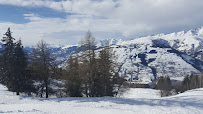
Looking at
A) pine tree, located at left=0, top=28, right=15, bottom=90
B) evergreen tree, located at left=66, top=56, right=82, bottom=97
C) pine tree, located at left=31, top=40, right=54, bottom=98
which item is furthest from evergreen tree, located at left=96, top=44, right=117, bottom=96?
pine tree, located at left=0, top=28, right=15, bottom=90

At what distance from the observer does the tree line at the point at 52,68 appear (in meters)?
26.6

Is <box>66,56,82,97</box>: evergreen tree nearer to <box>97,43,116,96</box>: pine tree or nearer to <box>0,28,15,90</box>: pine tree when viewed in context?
<box>97,43,116,96</box>: pine tree

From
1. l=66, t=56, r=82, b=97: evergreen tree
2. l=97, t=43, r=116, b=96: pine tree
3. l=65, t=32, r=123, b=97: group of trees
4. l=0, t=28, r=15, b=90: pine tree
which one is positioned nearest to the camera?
l=0, t=28, r=15, b=90: pine tree

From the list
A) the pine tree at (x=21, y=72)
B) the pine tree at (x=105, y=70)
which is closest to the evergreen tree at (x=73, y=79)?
the pine tree at (x=105, y=70)

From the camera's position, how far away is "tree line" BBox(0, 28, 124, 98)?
87.1ft

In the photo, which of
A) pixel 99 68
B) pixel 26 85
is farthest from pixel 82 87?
pixel 26 85

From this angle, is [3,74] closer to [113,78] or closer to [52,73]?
[52,73]

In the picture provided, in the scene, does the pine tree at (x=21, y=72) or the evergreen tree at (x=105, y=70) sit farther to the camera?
the evergreen tree at (x=105, y=70)

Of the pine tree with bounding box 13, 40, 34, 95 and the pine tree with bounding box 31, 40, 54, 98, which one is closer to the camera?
the pine tree with bounding box 13, 40, 34, 95

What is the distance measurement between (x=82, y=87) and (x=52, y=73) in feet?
19.9

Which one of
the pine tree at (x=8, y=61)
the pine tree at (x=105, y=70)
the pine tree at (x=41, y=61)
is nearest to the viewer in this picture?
the pine tree at (x=8, y=61)

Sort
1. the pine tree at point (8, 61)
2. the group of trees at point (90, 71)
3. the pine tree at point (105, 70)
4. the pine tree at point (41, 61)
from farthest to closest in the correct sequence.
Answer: the pine tree at point (105, 70) → the pine tree at point (41, 61) → the group of trees at point (90, 71) → the pine tree at point (8, 61)

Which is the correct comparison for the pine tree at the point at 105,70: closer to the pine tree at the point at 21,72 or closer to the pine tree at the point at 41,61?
the pine tree at the point at 41,61

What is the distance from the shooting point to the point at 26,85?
2784cm
